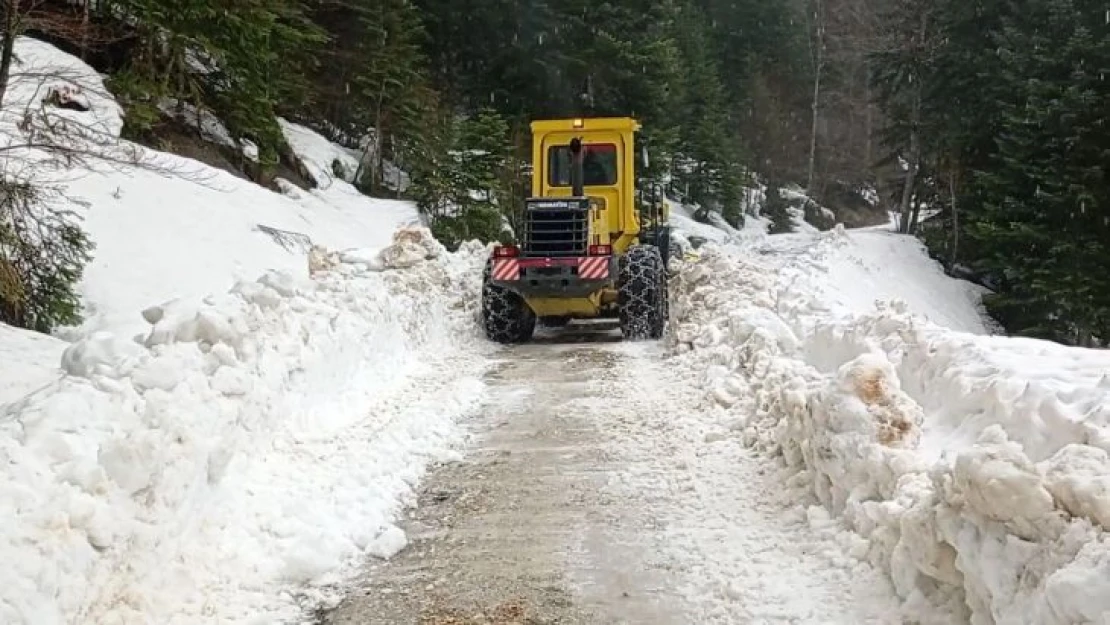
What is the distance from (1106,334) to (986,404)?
1662cm

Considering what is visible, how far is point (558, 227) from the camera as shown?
11594mm

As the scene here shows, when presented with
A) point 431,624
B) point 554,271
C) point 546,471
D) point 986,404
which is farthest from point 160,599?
point 554,271

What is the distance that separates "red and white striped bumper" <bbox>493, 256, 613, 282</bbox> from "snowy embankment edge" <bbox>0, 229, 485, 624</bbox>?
3.36 m

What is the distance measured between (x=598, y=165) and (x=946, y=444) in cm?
892

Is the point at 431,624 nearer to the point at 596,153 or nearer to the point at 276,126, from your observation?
the point at 596,153

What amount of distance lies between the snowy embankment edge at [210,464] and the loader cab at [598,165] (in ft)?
17.8

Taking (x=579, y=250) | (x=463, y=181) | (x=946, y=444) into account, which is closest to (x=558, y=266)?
(x=579, y=250)

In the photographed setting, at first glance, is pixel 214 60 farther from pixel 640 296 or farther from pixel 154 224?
pixel 640 296

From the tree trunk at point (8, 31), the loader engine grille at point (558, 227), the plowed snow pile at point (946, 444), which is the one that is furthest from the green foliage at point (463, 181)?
the tree trunk at point (8, 31)

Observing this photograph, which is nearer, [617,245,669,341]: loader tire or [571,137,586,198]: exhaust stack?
[617,245,669,341]: loader tire

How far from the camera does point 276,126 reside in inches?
702

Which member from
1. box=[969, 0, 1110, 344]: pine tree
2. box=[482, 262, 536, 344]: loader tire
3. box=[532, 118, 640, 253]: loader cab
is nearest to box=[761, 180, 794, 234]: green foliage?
box=[969, 0, 1110, 344]: pine tree

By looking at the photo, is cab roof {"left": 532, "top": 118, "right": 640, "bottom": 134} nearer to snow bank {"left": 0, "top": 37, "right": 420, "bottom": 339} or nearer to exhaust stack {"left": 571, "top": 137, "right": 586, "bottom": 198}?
exhaust stack {"left": 571, "top": 137, "right": 586, "bottom": 198}

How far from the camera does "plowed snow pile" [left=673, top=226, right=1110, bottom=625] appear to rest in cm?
297
